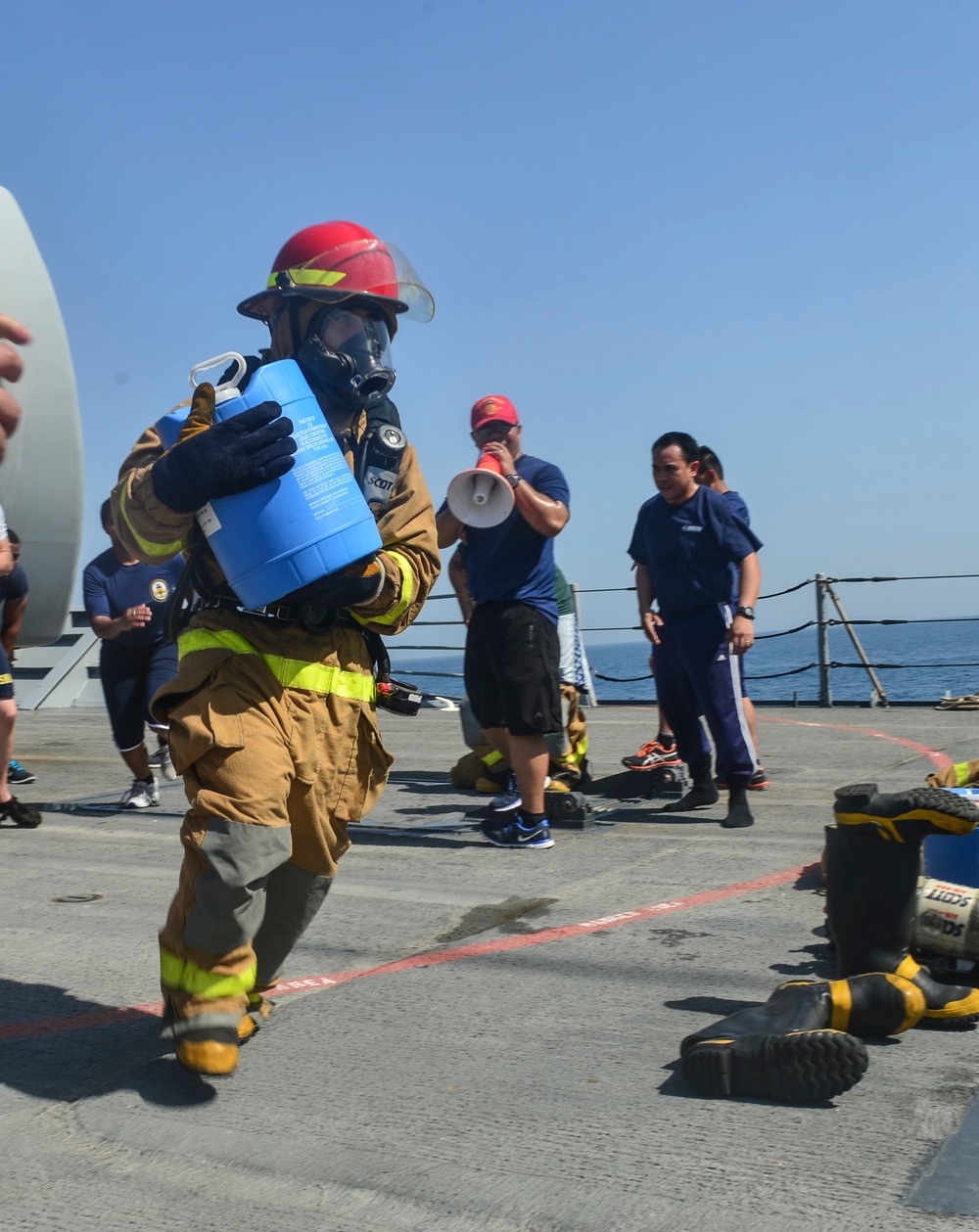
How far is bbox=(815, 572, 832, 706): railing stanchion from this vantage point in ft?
37.3

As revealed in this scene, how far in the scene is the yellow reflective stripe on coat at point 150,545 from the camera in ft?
9.20

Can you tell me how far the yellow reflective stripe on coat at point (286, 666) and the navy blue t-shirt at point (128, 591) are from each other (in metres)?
3.69

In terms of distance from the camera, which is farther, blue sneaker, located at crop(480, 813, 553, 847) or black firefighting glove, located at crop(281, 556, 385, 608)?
blue sneaker, located at crop(480, 813, 553, 847)

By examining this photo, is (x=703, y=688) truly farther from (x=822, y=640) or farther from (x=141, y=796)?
(x=822, y=640)

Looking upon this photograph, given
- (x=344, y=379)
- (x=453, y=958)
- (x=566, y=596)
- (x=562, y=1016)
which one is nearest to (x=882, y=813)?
(x=562, y=1016)

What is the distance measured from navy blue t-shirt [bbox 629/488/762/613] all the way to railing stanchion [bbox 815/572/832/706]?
5.52 meters

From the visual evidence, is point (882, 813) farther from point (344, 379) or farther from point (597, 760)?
point (597, 760)

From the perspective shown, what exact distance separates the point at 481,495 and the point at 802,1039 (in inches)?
123

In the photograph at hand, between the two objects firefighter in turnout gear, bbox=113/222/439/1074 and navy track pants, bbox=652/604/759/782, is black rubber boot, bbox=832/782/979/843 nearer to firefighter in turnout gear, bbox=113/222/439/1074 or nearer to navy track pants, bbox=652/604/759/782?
firefighter in turnout gear, bbox=113/222/439/1074

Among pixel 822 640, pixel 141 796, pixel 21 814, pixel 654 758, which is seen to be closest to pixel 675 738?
pixel 654 758

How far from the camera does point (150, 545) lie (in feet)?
9.24

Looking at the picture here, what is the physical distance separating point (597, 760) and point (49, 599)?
527cm

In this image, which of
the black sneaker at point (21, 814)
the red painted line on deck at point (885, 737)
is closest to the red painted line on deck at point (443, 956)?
the red painted line on deck at point (885, 737)

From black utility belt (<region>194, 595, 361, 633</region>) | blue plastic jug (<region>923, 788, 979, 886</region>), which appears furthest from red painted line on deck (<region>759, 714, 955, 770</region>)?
black utility belt (<region>194, 595, 361, 633</region>)
